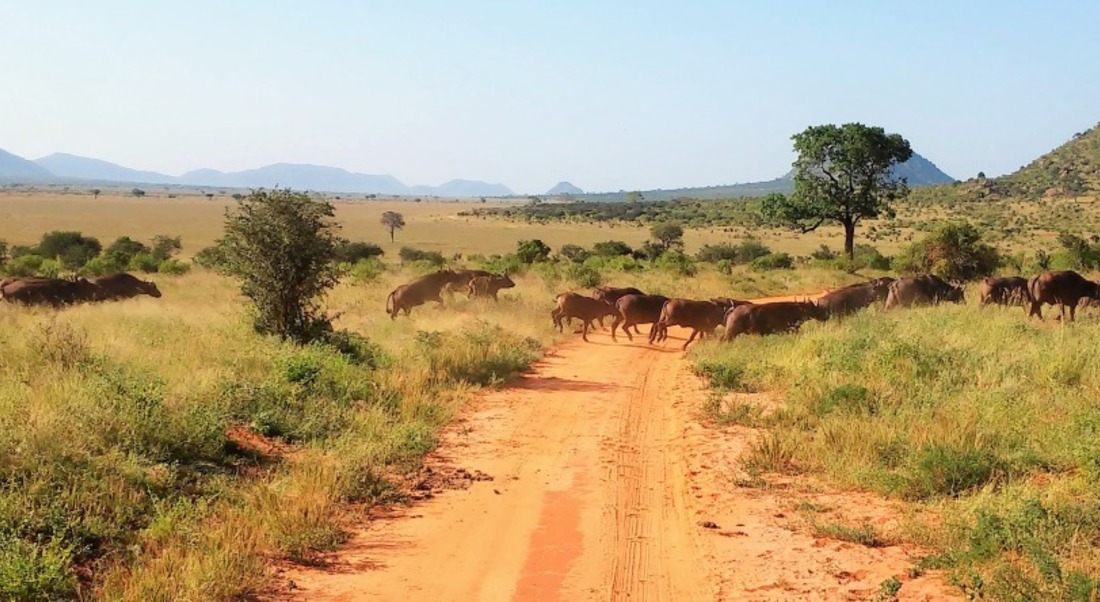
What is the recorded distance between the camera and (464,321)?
17578 millimetres

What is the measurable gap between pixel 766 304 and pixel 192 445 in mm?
12408

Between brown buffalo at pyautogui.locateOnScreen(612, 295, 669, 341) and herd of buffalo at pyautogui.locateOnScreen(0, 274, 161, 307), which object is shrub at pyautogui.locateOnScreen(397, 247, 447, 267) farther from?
brown buffalo at pyautogui.locateOnScreen(612, 295, 669, 341)

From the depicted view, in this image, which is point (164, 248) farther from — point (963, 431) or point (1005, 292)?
point (963, 431)

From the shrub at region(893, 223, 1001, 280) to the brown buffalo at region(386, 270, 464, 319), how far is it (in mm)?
20130

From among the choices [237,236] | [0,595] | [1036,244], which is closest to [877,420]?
[0,595]

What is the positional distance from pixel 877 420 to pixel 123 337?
11.7 m

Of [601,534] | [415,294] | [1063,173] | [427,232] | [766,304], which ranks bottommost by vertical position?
[601,534]

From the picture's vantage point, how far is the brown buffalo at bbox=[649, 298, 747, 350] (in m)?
18.1

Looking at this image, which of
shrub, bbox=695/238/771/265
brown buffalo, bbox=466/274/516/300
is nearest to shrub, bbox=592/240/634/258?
shrub, bbox=695/238/771/265

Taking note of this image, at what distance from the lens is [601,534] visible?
7.03m

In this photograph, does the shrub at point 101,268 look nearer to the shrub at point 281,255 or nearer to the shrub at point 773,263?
the shrub at point 281,255

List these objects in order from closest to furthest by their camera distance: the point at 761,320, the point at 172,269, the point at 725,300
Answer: the point at 761,320 < the point at 725,300 < the point at 172,269

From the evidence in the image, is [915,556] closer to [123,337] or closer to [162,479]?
[162,479]

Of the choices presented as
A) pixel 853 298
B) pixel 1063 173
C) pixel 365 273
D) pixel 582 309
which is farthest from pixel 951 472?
pixel 1063 173
